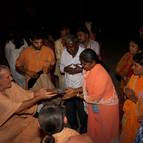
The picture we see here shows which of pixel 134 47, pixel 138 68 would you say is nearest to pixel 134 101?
pixel 138 68

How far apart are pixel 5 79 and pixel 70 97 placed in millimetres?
1529

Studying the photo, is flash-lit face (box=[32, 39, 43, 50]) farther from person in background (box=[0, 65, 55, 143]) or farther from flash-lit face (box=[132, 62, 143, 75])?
flash-lit face (box=[132, 62, 143, 75])

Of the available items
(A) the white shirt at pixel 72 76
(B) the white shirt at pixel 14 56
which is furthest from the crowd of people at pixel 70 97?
(B) the white shirt at pixel 14 56

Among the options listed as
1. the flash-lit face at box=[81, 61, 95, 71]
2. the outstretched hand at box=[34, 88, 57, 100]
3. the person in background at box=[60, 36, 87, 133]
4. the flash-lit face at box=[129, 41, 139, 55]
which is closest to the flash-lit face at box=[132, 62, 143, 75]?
the flash-lit face at box=[81, 61, 95, 71]

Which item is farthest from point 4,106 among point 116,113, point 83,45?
point 83,45

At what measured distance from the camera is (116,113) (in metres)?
6.19

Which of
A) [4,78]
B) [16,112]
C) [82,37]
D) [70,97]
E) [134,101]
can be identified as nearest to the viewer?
[4,78]

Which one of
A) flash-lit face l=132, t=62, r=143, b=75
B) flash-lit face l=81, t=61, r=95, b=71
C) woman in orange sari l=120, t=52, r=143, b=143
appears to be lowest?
woman in orange sari l=120, t=52, r=143, b=143

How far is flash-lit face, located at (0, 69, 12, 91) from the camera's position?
5.34 metres

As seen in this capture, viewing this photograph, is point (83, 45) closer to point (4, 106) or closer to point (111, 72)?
point (4, 106)

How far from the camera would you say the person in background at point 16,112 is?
5.36 meters

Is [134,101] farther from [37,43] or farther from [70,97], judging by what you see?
[37,43]

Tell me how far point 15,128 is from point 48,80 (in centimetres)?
195

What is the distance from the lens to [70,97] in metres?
6.54
